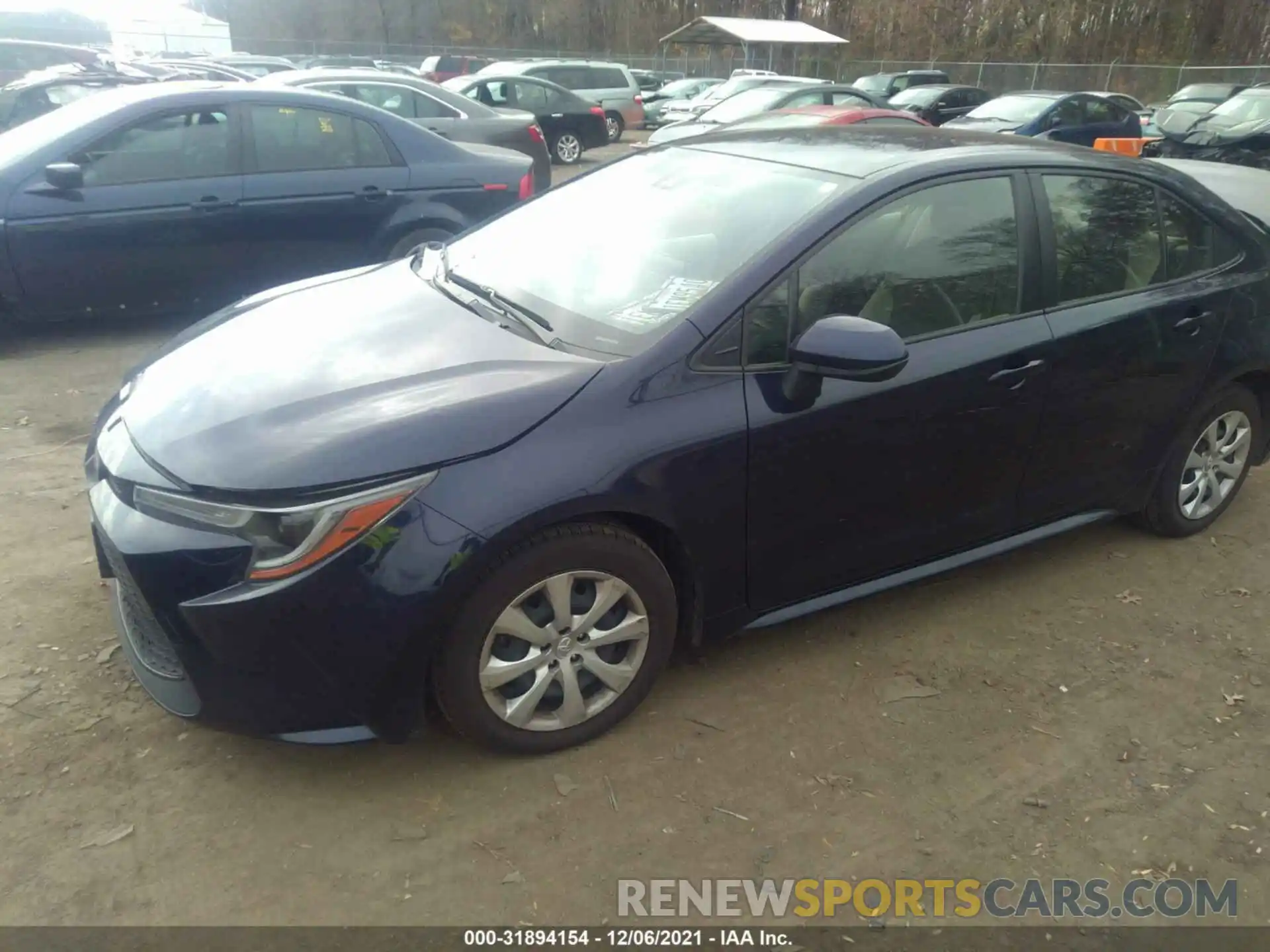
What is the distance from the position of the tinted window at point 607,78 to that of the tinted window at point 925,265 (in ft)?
65.0

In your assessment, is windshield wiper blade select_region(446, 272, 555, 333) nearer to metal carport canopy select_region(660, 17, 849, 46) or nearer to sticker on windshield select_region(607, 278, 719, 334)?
sticker on windshield select_region(607, 278, 719, 334)

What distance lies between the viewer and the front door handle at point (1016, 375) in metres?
3.08

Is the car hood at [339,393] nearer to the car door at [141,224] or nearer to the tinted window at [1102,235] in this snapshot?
the tinted window at [1102,235]

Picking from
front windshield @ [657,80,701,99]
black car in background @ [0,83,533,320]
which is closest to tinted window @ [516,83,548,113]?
front windshield @ [657,80,701,99]

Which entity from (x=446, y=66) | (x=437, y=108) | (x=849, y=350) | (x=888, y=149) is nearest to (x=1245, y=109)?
(x=437, y=108)

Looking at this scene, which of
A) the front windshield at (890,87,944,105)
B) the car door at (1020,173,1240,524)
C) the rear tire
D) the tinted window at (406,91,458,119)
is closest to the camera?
the car door at (1020,173,1240,524)

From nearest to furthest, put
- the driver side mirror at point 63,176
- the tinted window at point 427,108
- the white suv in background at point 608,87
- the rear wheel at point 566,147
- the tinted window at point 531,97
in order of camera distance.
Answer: the driver side mirror at point 63,176
the tinted window at point 427,108
the tinted window at point 531,97
the rear wheel at point 566,147
the white suv in background at point 608,87

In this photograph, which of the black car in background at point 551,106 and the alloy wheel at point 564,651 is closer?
the alloy wheel at point 564,651

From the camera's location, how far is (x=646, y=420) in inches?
100

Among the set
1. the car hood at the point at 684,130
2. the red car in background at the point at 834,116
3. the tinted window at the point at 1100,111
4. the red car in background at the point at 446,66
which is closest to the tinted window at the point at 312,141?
the red car in background at the point at 834,116

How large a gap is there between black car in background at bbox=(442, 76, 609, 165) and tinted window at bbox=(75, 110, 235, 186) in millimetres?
11237

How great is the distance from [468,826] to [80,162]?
5070 millimetres

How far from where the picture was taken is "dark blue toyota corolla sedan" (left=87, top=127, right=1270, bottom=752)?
2.31 metres

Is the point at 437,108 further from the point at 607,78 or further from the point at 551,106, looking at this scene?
the point at 607,78
